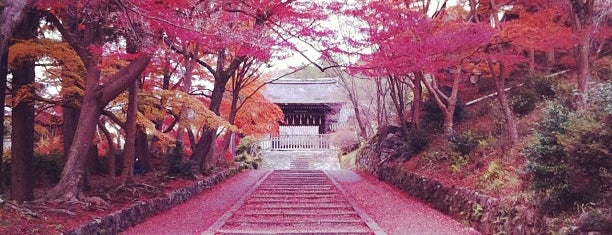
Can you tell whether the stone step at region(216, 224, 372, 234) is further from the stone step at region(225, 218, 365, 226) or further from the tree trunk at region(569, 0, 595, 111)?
the tree trunk at region(569, 0, 595, 111)

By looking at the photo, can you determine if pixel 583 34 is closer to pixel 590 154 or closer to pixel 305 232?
pixel 590 154

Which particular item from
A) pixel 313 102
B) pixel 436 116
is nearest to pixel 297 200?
pixel 436 116

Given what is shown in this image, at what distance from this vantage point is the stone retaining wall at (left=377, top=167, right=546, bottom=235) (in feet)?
22.5

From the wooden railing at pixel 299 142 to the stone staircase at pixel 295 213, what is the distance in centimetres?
1601

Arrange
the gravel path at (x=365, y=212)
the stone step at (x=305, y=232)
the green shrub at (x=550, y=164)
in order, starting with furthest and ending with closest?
the gravel path at (x=365, y=212)
the stone step at (x=305, y=232)
the green shrub at (x=550, y=164)

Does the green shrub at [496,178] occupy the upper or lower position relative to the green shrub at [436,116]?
lower

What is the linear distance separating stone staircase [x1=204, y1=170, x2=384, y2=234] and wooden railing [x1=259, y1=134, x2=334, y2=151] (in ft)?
52.5

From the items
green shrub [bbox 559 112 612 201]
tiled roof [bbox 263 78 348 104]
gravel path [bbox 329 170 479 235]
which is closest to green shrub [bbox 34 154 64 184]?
gravel path [bbox 329 170 479 235]

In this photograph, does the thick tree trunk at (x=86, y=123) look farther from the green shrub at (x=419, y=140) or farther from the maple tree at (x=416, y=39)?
the green shrub at (x=419, y=140)

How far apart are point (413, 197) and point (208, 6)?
6.69 metres

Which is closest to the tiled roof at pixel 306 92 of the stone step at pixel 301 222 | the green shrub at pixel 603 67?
the green shrub at pixel 603 67

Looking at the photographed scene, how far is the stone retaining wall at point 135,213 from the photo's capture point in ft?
24.0

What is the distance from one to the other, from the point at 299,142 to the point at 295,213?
22.4 metres

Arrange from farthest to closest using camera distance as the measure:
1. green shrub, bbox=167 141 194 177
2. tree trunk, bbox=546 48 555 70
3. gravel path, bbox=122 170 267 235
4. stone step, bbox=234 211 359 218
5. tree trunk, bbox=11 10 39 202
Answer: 1. tree trunk, bbox=546 48 555 70
2. green shrub, bbox=167 141 194 177
3. stone step, bbox=234 211 359 218
4. tree trunk, bbox=11 10 39 202
5. gravel path, bbox=122 170 267 235
